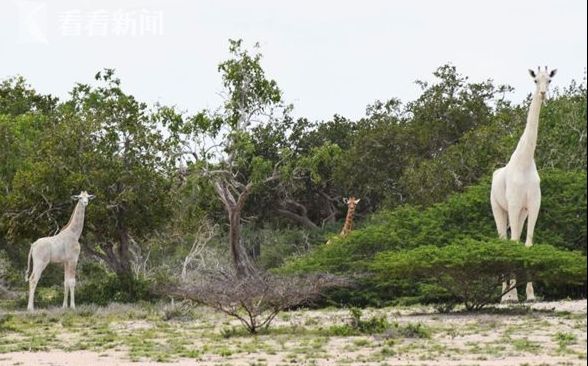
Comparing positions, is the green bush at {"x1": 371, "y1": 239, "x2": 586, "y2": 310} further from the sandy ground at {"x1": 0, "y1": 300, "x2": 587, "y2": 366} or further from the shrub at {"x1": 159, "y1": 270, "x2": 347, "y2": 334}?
the shrub at {"x1": 159, "y1": 270, "x2": 347, "y2": 334}

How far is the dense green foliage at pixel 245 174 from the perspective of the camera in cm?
2202

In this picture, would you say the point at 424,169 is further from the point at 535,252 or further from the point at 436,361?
the point at 436,361

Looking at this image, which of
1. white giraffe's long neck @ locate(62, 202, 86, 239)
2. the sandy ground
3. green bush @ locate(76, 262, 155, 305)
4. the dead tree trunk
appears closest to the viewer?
the sandy ground

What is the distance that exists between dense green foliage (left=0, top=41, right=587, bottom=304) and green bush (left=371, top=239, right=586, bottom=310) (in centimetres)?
94

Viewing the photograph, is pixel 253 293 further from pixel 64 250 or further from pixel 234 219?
pixel 234 219

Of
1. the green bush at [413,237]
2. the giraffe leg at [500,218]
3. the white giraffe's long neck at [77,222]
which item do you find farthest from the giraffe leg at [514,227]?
the white giraffe's long neck at [77,222]

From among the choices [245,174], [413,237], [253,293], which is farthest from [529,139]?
[245,174]

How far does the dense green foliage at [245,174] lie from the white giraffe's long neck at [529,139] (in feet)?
2.75

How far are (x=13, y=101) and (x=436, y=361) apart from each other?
27955 mm

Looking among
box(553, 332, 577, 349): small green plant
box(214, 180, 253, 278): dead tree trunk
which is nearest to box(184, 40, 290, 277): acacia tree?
box(214, 180, 253, 278): dead tree trunk

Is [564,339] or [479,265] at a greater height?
[479,265]

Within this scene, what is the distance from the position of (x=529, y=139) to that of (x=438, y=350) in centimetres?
708

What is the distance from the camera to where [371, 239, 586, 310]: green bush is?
16828mm

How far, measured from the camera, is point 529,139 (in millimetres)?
18438
